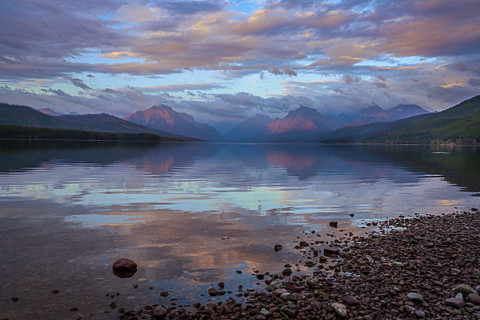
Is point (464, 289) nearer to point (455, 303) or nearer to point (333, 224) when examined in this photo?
point (455, 303)

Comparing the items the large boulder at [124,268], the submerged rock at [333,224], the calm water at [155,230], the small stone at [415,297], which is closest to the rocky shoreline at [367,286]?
the small stone at [415,297]

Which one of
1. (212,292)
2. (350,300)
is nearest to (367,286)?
(350,300)

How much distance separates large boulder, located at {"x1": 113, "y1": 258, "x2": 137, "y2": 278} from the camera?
15883 millimetres

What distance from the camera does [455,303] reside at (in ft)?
40.3

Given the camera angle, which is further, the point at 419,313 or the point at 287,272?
the point at 287,272

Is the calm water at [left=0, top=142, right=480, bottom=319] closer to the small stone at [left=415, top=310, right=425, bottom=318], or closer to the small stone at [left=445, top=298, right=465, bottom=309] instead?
the small stone at [left=415, top=310, right=425, bottom=318]

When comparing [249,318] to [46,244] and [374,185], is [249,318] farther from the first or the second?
[374,185]

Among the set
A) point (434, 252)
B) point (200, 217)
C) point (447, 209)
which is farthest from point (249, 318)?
point (447, 209)

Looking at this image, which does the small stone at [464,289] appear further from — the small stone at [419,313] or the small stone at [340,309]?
the small stone at [340,309]

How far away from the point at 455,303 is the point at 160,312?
1092cm

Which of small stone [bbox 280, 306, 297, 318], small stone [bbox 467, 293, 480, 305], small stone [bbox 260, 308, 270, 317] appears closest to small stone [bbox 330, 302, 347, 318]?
small stone [bbox 280, 306, 297, 318]

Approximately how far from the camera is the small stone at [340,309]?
11.7m

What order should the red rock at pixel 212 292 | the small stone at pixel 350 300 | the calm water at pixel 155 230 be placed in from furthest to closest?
the calm water at pixel 155 230 → the red rock at pixel 212 292 → the small stone at pixel 350 300

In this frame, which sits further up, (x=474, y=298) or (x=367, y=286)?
(x=474, y=298)
